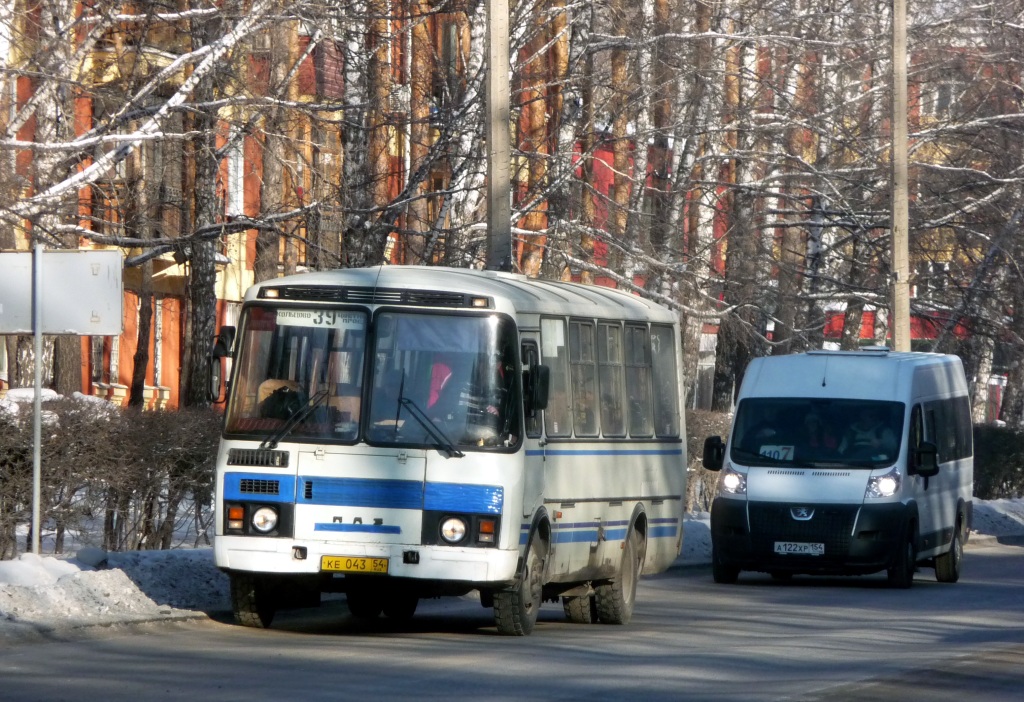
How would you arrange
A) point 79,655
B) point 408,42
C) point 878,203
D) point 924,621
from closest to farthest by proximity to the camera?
point 79,655 → point 924,621 → point 408,42 → point 878,203

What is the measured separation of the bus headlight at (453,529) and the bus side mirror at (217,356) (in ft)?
6.13

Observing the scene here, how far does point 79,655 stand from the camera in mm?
11430

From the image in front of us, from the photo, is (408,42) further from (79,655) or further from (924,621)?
(79,655)

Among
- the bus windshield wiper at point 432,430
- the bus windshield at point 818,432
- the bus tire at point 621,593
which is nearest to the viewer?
the bus windshield wiper at point 432,430

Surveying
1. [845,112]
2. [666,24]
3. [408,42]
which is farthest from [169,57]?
[845,112]

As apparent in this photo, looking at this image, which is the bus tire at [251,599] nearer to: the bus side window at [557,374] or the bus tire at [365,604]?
the bus tire at [365,604]

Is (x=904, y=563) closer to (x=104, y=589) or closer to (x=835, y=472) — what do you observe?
(x=835, y=472)

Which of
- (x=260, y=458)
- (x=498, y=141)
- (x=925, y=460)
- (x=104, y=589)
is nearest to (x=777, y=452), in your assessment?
(x=925, y=460)

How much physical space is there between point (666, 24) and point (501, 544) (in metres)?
14.1

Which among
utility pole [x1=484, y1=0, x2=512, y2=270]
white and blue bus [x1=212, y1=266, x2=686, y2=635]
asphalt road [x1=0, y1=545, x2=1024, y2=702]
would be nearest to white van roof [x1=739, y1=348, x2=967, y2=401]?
utility pole [x1=484, y1=0, x2=512, y2=270]

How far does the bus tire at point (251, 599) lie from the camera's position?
13.1m

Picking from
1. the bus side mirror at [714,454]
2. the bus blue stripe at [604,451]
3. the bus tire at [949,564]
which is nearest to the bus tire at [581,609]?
the bus blue stripe at [604,451]

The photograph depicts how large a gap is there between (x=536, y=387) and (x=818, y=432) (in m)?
8.06

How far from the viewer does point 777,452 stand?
20.1 metres
